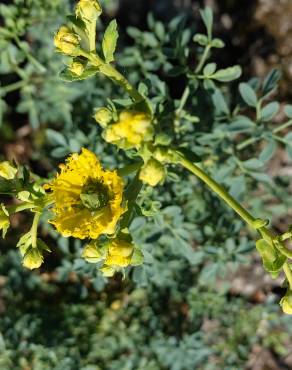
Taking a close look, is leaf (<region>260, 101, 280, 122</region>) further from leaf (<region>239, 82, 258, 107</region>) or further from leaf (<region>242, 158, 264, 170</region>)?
leaf (<region>242, 158, 264, 170</region>)

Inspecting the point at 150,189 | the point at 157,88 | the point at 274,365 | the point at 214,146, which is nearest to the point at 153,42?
the point at 157,88

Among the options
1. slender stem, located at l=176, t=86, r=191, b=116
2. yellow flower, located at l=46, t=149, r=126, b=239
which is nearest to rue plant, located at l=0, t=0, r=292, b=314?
yellow flower, located at l=46, t=149, r=126, b=239

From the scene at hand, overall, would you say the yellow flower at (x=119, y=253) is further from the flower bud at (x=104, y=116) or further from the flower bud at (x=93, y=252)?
the flower bud at (x=104, y=116)

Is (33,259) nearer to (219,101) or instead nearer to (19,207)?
(19,207)

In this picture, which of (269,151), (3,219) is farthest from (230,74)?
(3,219)

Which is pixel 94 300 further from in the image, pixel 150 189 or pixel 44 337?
pixel 150 189

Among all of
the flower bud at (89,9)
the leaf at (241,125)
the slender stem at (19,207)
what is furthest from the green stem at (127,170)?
the leaf at (241,125)

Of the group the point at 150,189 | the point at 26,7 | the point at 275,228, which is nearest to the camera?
the point at 150,189
